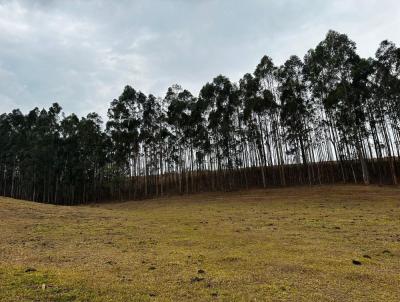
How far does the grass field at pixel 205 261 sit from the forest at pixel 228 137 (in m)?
31.6

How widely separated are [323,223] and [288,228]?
102 inches

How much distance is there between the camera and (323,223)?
18094 millimetres

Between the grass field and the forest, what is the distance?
1242 inches

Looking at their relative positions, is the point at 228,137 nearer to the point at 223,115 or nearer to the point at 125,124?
the point at 223,115

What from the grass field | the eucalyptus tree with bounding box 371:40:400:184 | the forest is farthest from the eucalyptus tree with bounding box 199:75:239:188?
the grass field

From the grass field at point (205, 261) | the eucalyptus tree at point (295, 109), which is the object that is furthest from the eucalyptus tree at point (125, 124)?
the grass field at point (205, 261)

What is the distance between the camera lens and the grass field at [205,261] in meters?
7.23

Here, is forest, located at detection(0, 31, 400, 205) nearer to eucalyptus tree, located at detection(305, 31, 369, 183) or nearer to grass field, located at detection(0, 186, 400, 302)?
eucalyptus tree, located at detection(305, 31, 369, 183)

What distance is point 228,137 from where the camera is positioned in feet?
180

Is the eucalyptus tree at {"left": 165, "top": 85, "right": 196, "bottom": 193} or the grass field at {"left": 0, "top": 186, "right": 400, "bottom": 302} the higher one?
the eucalyptus tree at {"left": 165, "top": 85, "right": 196, "bottom": 193}

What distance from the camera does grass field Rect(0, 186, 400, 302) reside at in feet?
23.7

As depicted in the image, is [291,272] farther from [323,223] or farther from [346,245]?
[323,223]

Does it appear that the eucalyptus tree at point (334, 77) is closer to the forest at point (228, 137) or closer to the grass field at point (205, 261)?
the forest at point (228, 137)

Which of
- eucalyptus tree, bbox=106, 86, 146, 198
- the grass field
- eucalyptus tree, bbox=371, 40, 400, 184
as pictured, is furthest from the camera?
eucalyptus tree, bbox=106, 86, 146, 198
